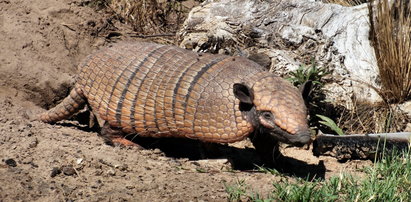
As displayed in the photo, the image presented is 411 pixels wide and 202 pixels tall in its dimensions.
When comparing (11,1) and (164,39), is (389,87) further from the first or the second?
(11,1)

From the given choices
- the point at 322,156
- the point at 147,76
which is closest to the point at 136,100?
the point at 147,76

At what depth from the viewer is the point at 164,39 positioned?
8.65m

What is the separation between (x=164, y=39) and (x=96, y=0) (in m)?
1.31

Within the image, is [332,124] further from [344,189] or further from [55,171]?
[55,171]

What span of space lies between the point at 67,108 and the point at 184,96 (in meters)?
1.70

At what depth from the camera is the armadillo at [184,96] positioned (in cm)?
521

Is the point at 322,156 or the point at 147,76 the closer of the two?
the point at 147,76

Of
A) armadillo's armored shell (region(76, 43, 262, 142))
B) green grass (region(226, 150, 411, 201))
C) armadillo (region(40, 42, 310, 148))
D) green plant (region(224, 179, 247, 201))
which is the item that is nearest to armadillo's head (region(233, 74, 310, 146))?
armadillo (region(40, 42, 310, 148))

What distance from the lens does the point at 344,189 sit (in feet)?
17.0

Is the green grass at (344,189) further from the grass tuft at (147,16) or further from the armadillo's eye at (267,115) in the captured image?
the grass tuft at (147,16)

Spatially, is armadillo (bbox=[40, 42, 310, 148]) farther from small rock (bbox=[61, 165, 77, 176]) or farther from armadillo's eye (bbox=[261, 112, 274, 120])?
small rock (bbox=[61, 165, 77, 176])

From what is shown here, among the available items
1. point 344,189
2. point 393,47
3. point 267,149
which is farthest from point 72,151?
point 393,47

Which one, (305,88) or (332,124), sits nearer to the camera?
(305,88)

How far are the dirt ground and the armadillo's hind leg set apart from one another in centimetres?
13
